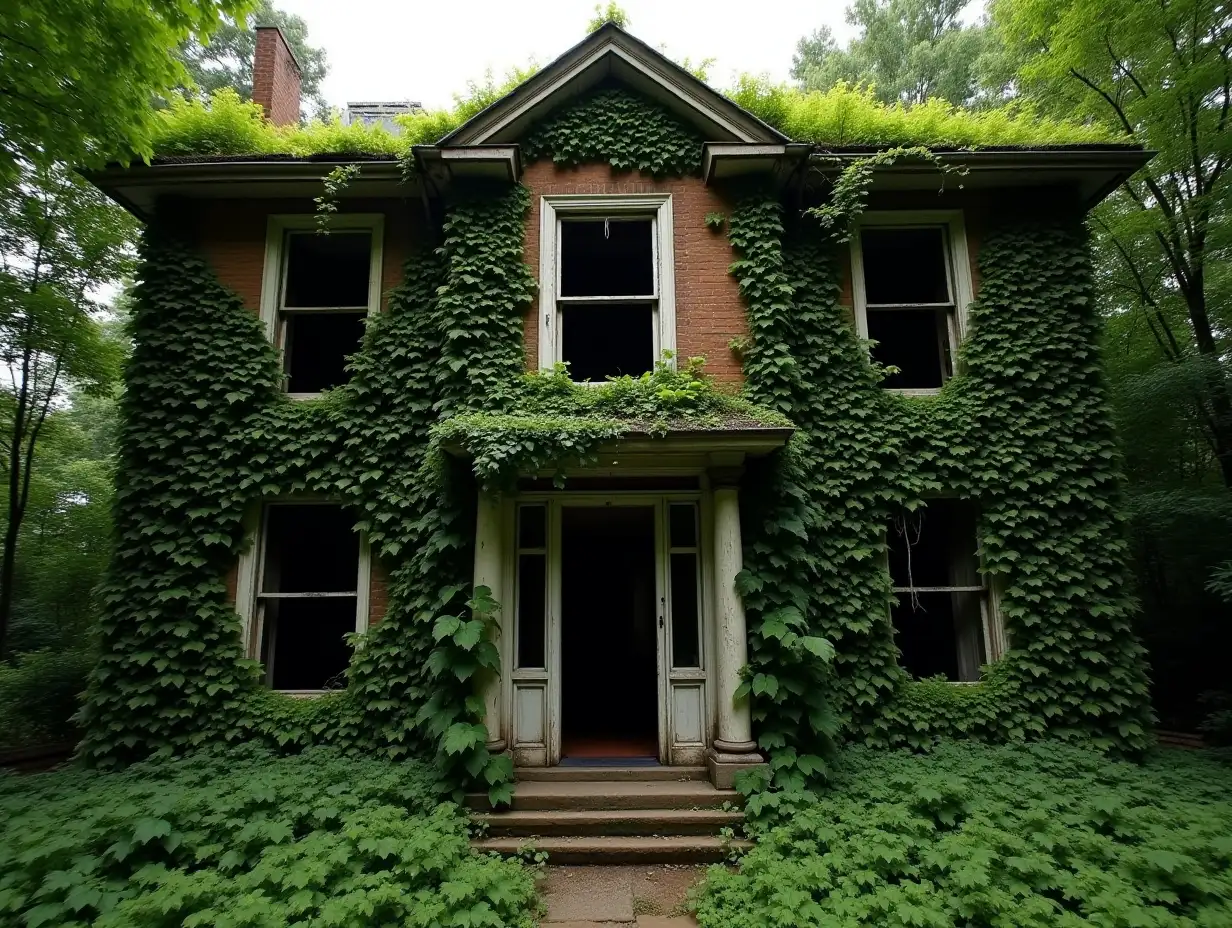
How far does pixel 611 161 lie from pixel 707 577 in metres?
4.98

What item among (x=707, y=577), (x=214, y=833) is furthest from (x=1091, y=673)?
(x=214, y=833)

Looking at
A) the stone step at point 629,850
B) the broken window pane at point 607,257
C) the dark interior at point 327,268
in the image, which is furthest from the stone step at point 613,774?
the dark interior at point 327,268

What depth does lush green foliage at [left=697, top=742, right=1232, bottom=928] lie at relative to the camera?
3.58m

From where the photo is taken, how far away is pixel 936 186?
7223mm

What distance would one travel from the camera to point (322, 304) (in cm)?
898

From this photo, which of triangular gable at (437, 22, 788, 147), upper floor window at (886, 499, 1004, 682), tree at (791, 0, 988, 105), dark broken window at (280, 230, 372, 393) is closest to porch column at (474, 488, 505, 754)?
dark broken window at (280, 230, 372, 393)

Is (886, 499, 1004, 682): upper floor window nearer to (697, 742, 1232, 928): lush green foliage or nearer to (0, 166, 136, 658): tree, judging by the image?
(697, 742, 1232, 928): lush green foliage

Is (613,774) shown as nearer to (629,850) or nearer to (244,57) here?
(629,850)

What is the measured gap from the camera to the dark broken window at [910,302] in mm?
7410

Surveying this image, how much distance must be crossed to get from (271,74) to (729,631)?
1006 centimetres

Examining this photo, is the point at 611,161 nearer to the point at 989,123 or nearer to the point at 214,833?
the point at 989,123

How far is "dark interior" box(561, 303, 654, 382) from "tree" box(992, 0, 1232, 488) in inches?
289

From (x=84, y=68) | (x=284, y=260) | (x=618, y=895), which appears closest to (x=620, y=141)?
(x=284, y=260)

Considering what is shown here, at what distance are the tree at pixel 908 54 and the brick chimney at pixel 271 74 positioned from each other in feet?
54.1
